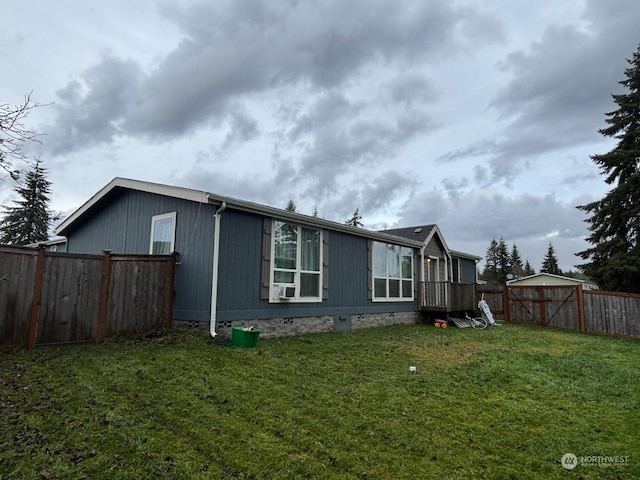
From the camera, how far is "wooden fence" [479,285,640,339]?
11750mm

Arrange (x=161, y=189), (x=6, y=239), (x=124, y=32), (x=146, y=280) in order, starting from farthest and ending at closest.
Answer: (x=6, y=239), (x=124, y=32), (x=161, y=189), (x=146, y=280)

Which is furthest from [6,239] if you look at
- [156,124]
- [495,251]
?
[495,251]

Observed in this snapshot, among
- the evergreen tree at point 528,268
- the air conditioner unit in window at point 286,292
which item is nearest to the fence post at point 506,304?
the air conditioner unit in window at point 286,292

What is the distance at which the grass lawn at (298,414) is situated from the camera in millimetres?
2820

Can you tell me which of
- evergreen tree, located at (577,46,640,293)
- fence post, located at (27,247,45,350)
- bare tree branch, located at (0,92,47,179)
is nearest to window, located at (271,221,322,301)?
fence post, located at (27,247,45,350)

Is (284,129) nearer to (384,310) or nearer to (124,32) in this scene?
(124,32)

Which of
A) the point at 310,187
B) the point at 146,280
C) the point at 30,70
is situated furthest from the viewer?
the point at 310,187

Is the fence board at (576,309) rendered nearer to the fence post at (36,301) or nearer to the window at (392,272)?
the window at (392,272)

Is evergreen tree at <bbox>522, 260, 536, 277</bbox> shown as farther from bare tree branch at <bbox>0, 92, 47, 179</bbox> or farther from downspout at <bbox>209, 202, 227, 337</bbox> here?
bare tree branch at <bbox>0, 92, 47, 179</bbox>

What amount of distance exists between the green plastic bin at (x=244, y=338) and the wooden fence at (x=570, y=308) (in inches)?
450

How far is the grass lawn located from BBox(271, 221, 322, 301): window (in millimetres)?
2011

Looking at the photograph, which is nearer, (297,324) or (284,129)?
(297,324)

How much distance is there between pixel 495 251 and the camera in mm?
55750

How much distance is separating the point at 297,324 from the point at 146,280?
141 inches
